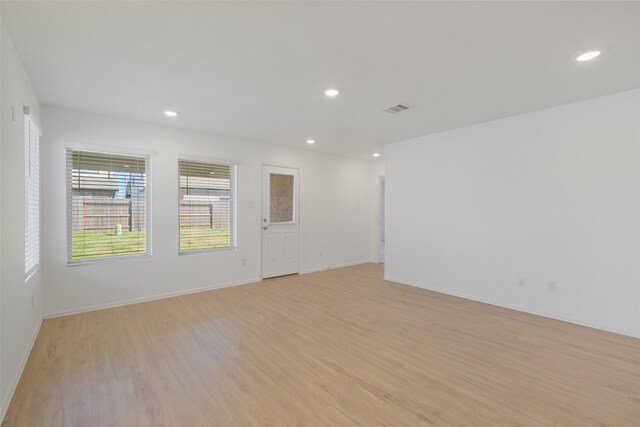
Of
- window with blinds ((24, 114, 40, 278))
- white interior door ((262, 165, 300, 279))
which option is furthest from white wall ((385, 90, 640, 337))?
window with blinds ((24, 114, 40, 278))

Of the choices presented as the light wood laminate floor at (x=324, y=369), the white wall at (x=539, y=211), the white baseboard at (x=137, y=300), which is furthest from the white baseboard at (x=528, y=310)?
the white baseboard at (x=137, y=300)

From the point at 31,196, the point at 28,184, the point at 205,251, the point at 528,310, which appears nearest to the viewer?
the point at 28,184

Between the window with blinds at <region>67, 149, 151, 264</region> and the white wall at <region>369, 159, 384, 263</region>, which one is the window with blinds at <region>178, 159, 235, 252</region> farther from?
the white wall at <region>369, 159, 384, 263</region>

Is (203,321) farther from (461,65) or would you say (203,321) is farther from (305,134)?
(461,65)

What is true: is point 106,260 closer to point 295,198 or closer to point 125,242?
point 125,242

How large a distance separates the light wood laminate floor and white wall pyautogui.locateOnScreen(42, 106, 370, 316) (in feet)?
1.43

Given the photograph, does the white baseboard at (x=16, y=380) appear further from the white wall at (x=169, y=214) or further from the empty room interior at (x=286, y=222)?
the white wall at (x=169, y=214)

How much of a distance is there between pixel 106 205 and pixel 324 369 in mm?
3517

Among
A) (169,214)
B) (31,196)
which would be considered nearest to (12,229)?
(31,196)

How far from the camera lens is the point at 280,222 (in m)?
5.66

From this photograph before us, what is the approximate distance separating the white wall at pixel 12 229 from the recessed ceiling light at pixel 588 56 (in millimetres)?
4170

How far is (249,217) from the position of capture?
5184mm

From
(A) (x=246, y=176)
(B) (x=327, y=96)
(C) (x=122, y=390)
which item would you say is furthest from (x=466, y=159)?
(C) (x=122, y=390)

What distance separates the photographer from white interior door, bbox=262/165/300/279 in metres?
5.44
